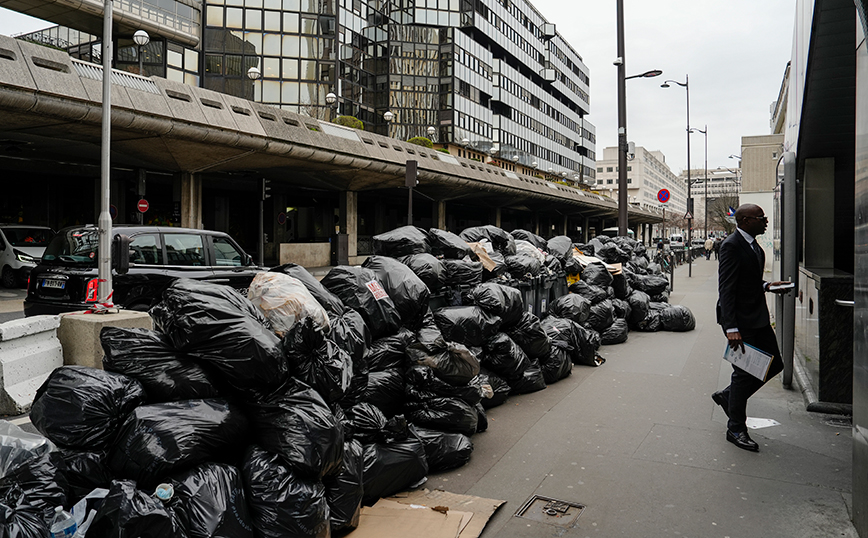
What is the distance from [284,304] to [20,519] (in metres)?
1.62

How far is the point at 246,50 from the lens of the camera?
4319cm

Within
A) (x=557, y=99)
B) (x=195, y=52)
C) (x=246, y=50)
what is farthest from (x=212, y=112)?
(x=557, y=99)

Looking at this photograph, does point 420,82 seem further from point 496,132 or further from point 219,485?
point 219,485

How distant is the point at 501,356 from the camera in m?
5.69

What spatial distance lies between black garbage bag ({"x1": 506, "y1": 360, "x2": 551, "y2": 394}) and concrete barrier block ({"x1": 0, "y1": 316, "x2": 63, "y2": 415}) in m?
3.93

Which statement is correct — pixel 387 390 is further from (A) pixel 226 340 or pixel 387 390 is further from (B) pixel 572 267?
(B) pixel 572 267

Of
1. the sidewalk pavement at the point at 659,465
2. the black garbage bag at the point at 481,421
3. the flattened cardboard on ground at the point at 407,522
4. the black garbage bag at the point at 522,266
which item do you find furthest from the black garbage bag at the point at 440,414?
the black garbage bag at the point at 522,266

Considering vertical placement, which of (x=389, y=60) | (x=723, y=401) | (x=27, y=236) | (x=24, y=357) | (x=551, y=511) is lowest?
(x=551, y=511)

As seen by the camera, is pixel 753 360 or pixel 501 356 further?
pixel 501 356

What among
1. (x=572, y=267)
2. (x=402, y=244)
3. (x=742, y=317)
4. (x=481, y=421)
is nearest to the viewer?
(x=742, y=317)

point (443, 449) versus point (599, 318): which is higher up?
point (599, 318)

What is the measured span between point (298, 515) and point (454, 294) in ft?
12.0

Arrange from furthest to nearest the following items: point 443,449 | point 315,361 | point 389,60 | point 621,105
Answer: point 389,60 → point 621,105 → point 443,449 → point 315,361

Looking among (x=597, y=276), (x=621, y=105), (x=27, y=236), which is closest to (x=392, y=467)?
(x=597, y=276)
